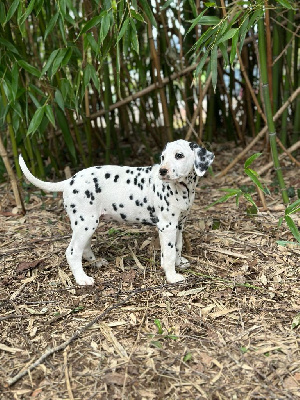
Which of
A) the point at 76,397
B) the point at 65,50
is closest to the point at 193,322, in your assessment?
the point at 76,397

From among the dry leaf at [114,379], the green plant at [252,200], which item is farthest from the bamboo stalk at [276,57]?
the dry leaf at [114,379]

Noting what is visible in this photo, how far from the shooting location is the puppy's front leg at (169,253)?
248 cm

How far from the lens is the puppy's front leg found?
8.13ft

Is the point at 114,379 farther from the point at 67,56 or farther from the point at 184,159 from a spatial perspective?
the point at 67,56

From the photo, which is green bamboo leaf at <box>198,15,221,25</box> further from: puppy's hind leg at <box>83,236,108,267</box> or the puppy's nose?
puppy's hind leg at <box>83,236,108,267</box>

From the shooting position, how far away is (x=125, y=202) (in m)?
2.51

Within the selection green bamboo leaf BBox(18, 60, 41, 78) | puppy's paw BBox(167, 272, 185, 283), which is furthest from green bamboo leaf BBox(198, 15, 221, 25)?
puppy's paw BBox(167, 272, 185, 283)

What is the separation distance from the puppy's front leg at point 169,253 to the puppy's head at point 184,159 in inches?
12.8

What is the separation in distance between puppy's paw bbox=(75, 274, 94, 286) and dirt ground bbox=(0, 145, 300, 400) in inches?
1.3

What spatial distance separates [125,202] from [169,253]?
36cm

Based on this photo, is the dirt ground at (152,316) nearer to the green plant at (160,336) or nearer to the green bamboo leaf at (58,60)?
the green plant at (160,336)

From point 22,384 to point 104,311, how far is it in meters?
0.54

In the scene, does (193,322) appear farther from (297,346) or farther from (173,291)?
(297,346)

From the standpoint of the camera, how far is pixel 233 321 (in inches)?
86.2
